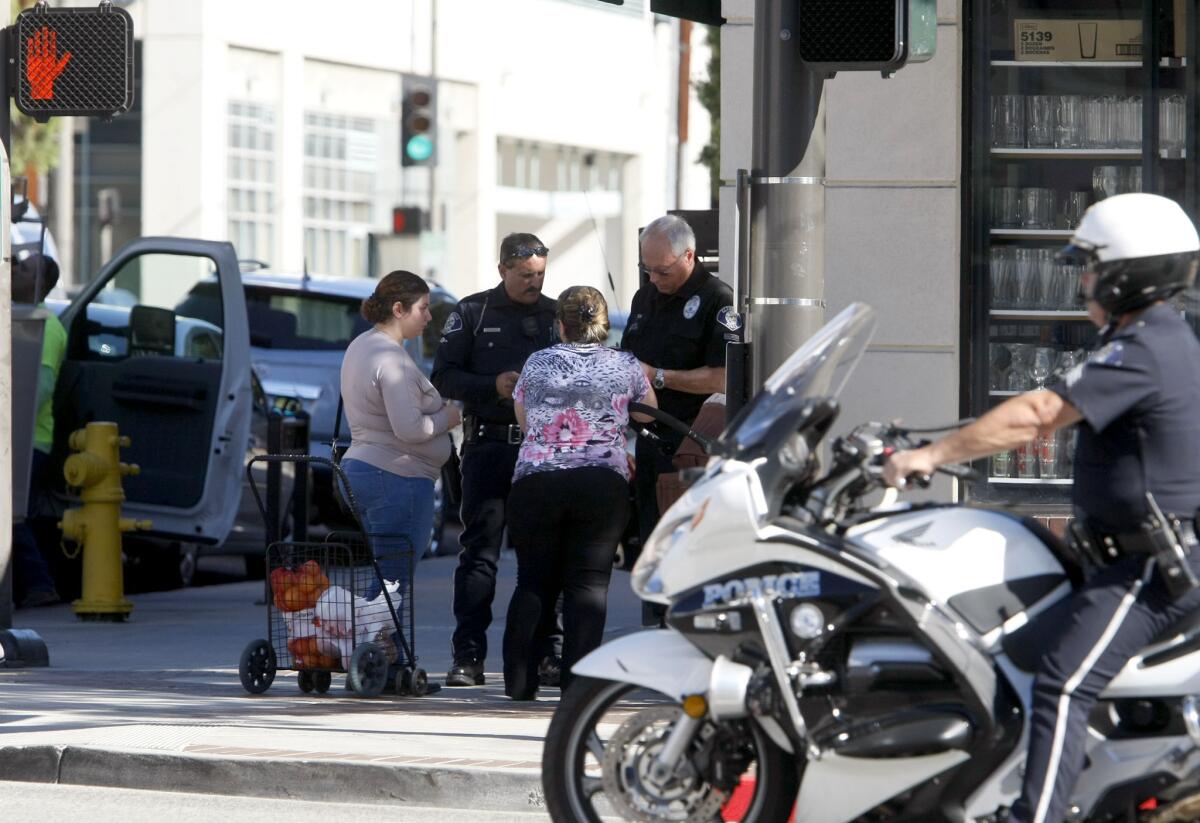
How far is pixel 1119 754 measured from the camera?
5.29 meters

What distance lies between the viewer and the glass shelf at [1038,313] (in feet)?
32.5

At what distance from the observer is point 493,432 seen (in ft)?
30.1

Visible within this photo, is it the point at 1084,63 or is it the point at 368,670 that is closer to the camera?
the point at 368,670

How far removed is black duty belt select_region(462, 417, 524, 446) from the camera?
9125 mm

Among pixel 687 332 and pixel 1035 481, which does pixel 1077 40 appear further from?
pixel 687 332

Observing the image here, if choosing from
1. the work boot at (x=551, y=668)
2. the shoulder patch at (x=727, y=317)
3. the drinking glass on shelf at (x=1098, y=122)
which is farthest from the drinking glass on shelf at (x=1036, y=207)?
the work boot at (x=551, y=668)

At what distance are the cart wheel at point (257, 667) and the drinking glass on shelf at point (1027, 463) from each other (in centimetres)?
347

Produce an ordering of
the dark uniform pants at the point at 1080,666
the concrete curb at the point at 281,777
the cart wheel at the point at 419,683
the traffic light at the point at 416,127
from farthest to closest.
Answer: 1. the traffic light at the point at 416,127
2. the cart wheel at the point at 419,683
3. the concrete curb at the point at 281,777
4. the dark uniform pants at the point at 1080,666

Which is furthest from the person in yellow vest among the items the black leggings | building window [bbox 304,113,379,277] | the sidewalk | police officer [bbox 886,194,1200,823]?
building window [bbox 304,113,379,277]

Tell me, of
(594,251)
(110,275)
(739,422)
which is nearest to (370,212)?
(594,251)

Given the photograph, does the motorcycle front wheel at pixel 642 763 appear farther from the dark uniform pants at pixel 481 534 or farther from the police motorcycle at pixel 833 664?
the dark uniform pants at pixel 481 534

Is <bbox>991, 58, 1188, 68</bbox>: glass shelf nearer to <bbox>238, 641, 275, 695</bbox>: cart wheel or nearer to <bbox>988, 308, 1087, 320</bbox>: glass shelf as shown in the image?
<bbox>988, 308, 1087, 320</bbox>: glass shelf

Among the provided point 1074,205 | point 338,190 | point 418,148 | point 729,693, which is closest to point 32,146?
point 418,148

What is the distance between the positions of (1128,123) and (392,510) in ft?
12.4
